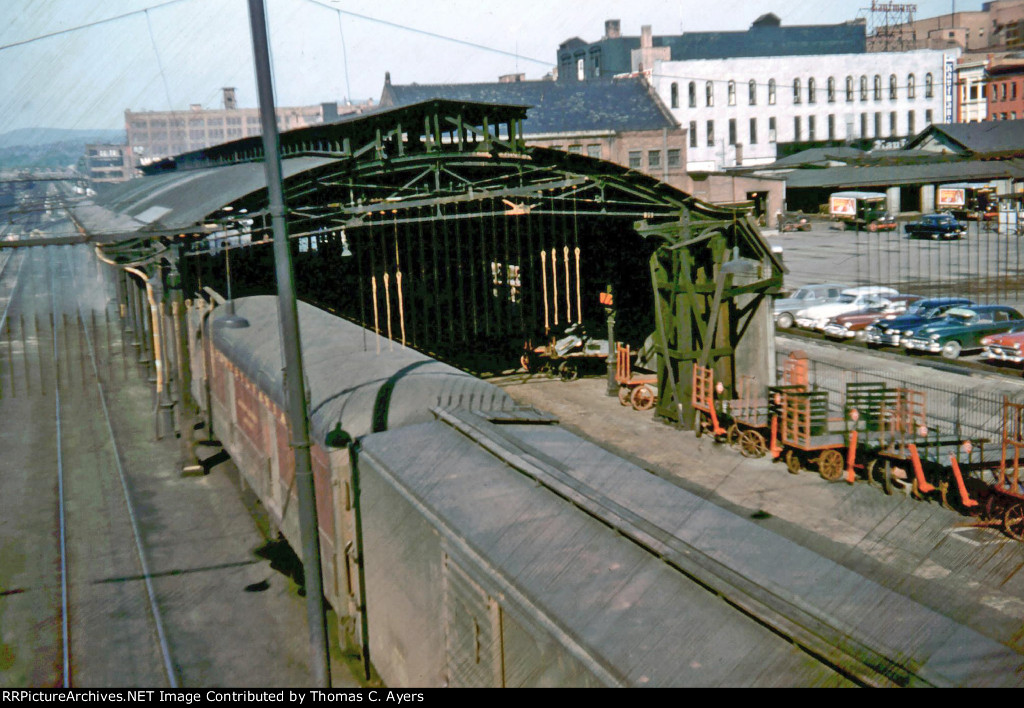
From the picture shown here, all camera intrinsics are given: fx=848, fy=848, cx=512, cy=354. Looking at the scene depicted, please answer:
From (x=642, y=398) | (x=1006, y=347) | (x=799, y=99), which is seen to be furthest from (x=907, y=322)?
(x=799, y=99)

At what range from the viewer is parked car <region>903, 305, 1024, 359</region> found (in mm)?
29094

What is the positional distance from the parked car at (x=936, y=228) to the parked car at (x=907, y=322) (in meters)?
19.3

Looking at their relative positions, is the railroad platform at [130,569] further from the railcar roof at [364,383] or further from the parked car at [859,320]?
the parked car at [859,320]

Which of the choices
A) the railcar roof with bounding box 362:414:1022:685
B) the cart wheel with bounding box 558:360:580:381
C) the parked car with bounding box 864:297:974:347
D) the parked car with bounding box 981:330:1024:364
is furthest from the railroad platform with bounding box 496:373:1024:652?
the parked car with bounding box 864:297:974:347

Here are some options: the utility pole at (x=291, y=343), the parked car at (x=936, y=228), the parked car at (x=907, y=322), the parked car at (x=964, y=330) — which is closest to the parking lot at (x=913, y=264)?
the parked car at (x=936, y=228)

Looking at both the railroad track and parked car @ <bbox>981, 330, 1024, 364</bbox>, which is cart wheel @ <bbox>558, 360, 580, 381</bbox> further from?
the railroad track

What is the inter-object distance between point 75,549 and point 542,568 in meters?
12.3

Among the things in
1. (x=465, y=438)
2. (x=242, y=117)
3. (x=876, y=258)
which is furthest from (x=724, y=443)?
(x=242, y=117)

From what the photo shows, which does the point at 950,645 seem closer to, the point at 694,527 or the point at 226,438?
the point at 694,527

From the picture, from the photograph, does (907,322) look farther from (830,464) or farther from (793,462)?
(830,464)

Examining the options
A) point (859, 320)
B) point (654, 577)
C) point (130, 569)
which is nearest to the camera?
point (654, 577)

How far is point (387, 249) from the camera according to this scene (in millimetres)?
28484

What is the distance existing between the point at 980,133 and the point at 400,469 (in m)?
52.2

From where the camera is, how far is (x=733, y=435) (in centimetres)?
2128
